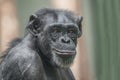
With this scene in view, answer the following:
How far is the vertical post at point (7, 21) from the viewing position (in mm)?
10727

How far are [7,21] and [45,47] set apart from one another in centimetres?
389

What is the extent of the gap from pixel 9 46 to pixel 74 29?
74cm

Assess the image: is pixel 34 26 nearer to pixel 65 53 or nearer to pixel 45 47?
pixel 45 47

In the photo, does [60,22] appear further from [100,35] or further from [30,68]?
[100,35]

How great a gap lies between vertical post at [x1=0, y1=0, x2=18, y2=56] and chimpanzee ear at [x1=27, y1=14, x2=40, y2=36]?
3503 millimetres

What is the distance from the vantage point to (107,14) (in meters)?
9.83

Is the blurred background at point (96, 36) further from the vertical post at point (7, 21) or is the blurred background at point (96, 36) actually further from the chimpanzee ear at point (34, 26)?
the chimpanzee ear at point (34, 26)

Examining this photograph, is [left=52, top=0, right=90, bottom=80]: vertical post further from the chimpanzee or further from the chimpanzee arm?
the chimpanzee arm

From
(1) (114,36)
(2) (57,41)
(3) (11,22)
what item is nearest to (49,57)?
(2) (57,41)

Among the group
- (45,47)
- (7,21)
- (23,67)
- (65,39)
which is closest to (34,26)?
(45,47)

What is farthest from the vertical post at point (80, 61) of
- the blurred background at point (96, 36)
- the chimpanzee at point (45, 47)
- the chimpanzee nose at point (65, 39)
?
the chimpanzee nose at point (65, 39)

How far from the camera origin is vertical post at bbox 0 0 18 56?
422 inches

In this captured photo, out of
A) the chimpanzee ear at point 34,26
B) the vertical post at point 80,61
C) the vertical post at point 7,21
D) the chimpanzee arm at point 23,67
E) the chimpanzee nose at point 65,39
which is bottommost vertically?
the vertical post at point 80,61

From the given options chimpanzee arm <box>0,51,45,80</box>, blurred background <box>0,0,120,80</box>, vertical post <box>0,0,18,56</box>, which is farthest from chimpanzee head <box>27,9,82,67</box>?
vertical post <box>0,0,18,56</box>
